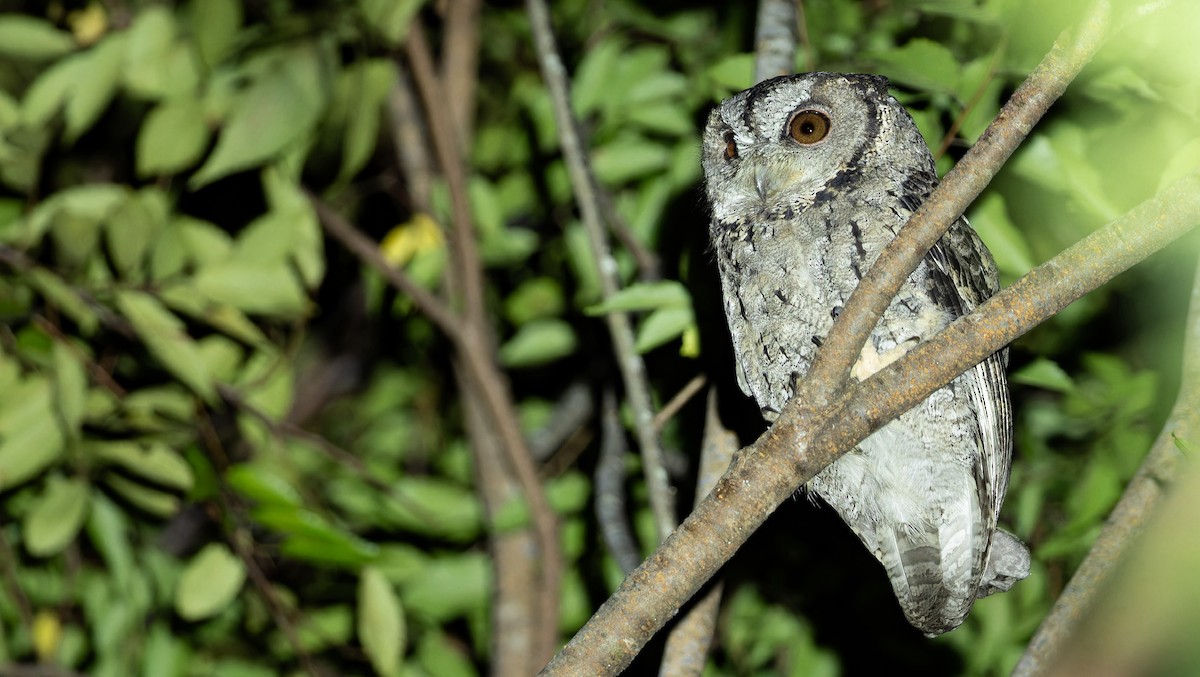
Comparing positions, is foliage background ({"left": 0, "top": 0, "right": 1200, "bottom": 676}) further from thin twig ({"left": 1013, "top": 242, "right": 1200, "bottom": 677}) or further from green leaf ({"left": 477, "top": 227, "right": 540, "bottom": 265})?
thin twig ({"left": 1013, "top": 242, "right": 1200, "bottom": 677})

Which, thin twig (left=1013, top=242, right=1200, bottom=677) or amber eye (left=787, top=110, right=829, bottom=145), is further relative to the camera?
amber eye (left=787, top=110, right=829, bottom=145)

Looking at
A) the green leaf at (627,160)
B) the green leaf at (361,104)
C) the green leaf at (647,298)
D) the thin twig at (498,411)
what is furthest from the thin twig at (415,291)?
the green leaf at (647,298)

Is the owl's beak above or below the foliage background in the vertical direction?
above

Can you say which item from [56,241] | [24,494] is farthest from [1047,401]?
[24,494]

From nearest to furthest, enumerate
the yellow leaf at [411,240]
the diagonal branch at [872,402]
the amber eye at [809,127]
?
the diagonal branch at [872,402] → the amber eye at [809,127] → the yellow leaf at [411,240]

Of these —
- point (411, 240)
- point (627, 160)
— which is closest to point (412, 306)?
point (411, 240)

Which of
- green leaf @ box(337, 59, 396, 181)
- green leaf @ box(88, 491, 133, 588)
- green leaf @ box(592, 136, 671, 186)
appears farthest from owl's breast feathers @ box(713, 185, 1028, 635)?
green leaf @ box(88, 491, 133, 588)

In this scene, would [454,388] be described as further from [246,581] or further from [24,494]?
[24,494]

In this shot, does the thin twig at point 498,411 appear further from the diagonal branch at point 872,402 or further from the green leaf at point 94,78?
the diagonal branch at point 872,402
